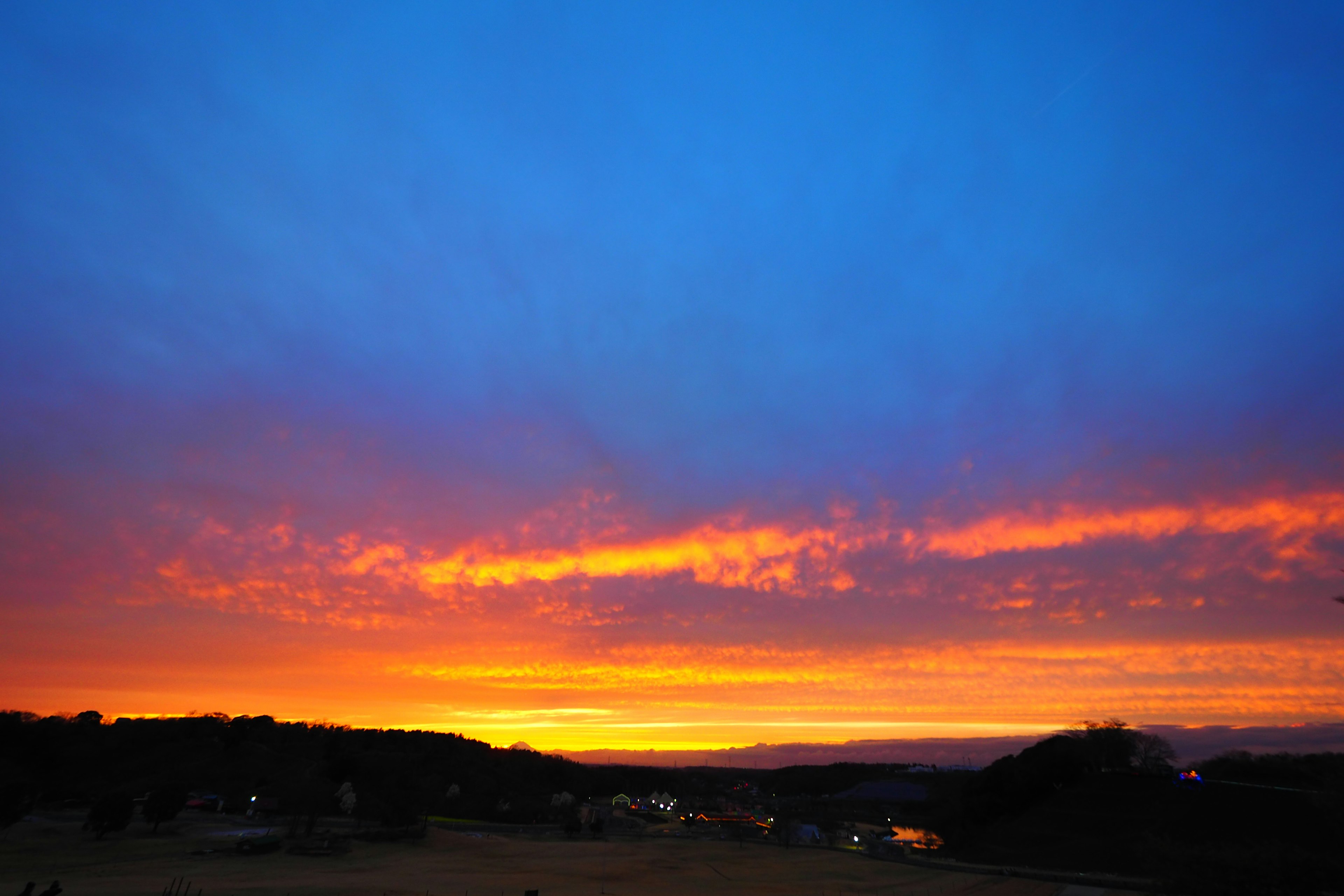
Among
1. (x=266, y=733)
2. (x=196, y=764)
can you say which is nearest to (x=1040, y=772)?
(x=196, y=764)

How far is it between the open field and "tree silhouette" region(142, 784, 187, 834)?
1.42 meters

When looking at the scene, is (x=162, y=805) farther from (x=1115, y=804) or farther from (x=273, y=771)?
(x=1115, y=804)

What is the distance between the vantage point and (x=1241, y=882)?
1773 centimetres

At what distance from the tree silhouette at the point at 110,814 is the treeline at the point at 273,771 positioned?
0.29m

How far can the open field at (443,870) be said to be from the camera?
1518 inches

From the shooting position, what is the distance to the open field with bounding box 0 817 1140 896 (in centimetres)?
3856

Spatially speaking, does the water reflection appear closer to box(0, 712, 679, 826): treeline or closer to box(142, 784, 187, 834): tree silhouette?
box(0, 712, 679, 826): treeline

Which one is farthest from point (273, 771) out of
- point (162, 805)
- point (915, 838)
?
point (915, 838)

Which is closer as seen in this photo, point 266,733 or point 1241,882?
point 1241,882

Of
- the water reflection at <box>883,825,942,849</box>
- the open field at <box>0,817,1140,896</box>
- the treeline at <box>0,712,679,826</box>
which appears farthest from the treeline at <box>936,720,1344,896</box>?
the treeline at <box>0,712,679,826</box>

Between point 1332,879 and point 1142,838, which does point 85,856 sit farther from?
point 1142,838

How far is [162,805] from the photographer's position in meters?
57.4

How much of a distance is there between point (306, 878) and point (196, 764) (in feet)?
291

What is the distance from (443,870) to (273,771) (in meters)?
82.0
